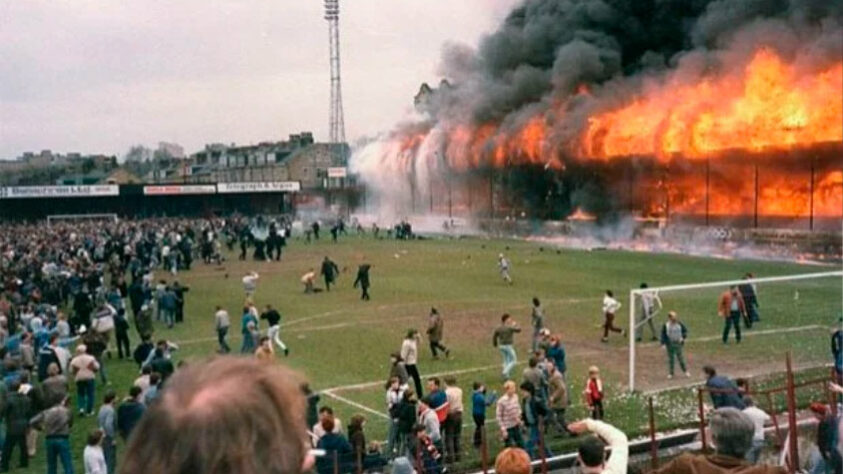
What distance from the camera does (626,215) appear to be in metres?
49.7

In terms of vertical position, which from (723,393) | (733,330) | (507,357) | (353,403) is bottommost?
(353,403)

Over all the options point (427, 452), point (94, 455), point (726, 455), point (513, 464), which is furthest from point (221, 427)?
point (427, 452)

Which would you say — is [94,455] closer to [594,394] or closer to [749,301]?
[594,394]

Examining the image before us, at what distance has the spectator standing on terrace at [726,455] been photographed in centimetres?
328

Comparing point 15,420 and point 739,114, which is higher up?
point 739,114

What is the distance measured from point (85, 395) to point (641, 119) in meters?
42.7

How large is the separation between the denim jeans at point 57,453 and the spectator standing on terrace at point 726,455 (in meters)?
8.46

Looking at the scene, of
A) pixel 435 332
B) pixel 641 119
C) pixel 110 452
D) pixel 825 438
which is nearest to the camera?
pixel 825 438

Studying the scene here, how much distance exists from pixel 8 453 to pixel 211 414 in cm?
1144

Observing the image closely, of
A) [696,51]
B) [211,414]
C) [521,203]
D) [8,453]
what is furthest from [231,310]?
→ [521,203]

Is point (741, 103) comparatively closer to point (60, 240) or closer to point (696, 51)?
point (696, 51)

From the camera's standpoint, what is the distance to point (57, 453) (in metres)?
10.2

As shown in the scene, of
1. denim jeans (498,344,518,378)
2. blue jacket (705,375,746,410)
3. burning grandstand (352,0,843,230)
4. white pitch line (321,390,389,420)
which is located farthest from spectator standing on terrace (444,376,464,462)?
burning grandstand (352,0,843,230)

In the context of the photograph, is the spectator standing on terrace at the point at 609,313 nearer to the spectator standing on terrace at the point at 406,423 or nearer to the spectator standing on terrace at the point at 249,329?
the spectator standing on terrace at the point at 249,329
